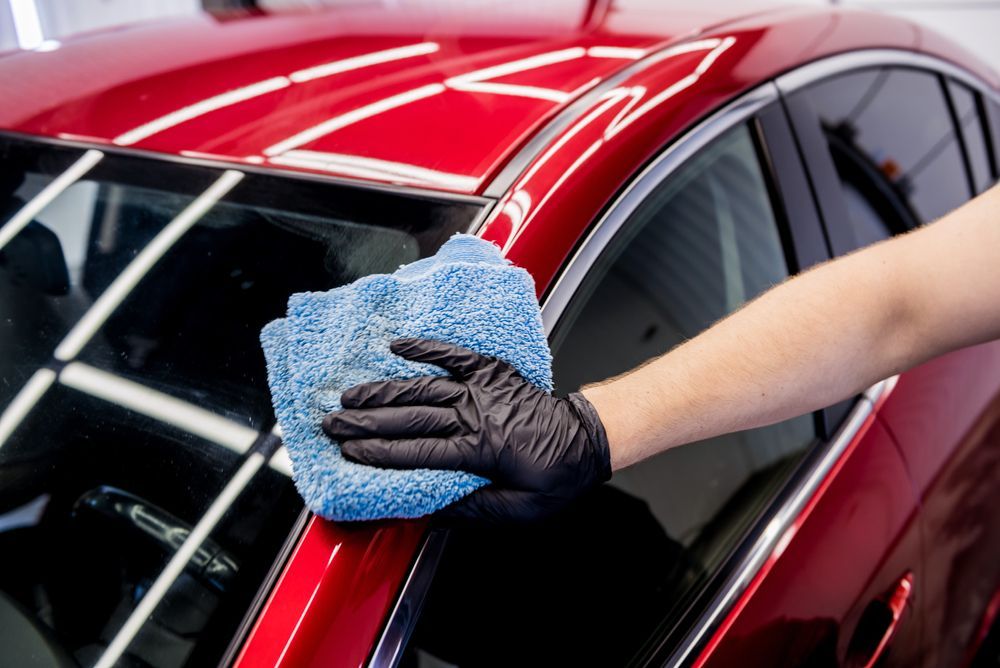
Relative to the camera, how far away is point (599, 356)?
1.15 m

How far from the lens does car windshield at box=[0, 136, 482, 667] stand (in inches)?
30.4

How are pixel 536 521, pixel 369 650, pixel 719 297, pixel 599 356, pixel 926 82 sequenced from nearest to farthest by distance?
pixel 369 650 < pixel 536 521 < pixel 599 356 < pixel 719 297 < pixel 926 82

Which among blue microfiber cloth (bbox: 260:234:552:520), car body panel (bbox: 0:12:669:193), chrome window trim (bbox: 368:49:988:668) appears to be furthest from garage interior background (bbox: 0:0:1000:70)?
blue microfiber cloth (bbox: 260:234:552:520)

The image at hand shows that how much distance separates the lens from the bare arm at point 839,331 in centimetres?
98

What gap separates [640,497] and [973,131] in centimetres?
130

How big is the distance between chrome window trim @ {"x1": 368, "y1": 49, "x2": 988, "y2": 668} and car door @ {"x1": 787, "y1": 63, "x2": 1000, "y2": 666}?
4 cm

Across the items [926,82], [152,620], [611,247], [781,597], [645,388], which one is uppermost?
[926,82]

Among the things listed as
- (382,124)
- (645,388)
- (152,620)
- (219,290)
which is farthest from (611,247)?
(152,620)

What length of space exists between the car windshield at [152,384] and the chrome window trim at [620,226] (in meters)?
0.13

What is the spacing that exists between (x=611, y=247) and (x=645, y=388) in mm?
179

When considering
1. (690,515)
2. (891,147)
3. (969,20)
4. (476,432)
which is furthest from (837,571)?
(969,20)

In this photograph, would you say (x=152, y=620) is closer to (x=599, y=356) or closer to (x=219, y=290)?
(x=219, y=290)

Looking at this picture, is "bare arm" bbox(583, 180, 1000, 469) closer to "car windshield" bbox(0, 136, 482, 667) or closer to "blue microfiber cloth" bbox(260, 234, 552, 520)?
"blue microfiber cloth" bbox(260, 234, 552, 520)

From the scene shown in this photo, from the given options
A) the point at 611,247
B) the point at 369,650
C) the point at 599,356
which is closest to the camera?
the point at 369,650
